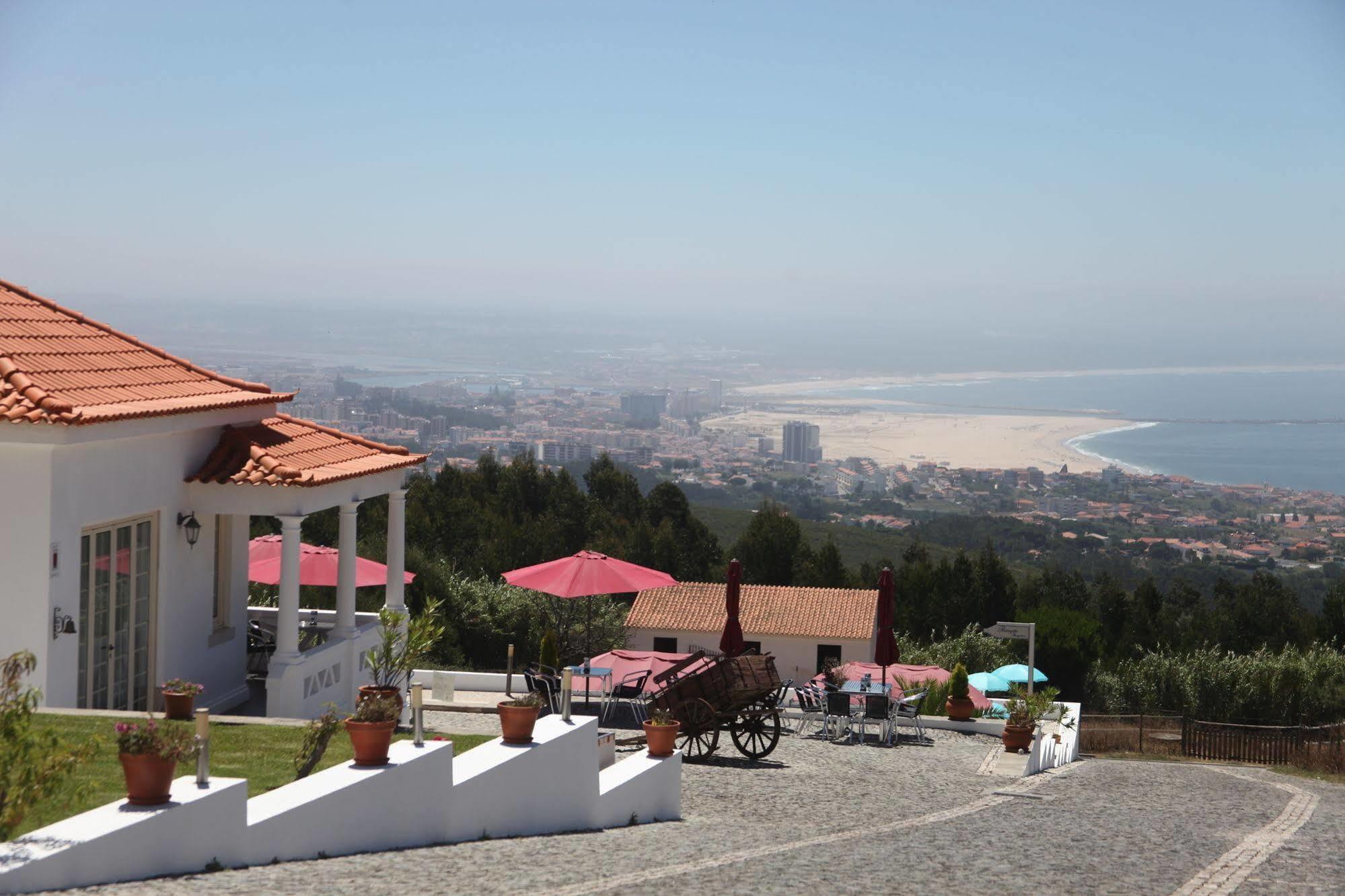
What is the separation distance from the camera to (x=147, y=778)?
6695 millimetres

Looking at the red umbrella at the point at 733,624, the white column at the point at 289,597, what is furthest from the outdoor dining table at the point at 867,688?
the white column at the point at 289,597

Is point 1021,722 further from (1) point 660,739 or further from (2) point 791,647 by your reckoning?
A: (2) point 791,647

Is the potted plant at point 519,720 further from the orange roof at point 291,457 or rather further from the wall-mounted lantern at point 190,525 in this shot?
the wall-mounted lantern at point 190,525

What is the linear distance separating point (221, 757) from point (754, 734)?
7177mm

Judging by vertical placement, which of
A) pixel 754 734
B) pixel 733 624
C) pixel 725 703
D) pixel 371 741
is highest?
pixel 371 741

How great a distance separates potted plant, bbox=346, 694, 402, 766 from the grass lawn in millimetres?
837

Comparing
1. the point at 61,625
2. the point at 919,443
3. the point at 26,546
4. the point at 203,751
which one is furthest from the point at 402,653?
the point at 919,443

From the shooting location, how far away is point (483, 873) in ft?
25.5

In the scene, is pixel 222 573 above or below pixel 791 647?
above

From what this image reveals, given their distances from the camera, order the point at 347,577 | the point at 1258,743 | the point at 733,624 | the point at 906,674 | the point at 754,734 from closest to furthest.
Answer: the point at 347,577, the point at 754,734, the point at 733,624, the point at 906,674, the point at 1258,743

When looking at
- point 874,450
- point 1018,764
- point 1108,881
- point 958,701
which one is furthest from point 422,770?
point 874,450

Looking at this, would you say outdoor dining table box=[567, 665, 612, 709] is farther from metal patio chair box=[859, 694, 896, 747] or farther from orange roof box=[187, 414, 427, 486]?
orange roof box=[187, 414, 427, 486]

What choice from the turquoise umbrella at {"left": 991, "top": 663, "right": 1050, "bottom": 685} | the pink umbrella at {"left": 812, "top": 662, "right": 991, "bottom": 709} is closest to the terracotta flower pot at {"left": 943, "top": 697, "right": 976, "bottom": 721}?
the pink umbrella at {"left": 812, "top": 662, "right": 991, "bottom": 709}

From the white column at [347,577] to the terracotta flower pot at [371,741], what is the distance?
6.47m
